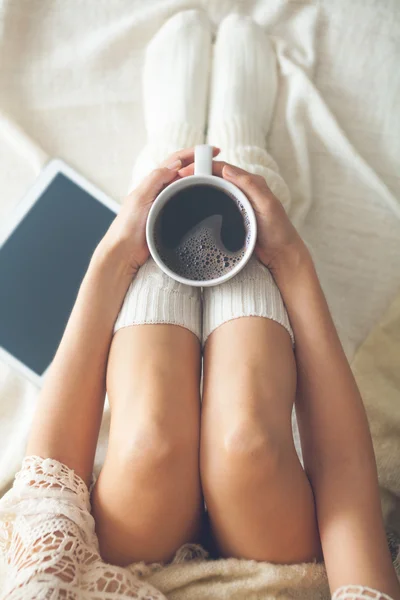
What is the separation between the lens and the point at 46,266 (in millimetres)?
939

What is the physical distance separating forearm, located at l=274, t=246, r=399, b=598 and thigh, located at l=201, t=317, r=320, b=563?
0.03 m

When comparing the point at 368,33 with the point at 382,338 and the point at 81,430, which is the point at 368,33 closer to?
the point at 382,338

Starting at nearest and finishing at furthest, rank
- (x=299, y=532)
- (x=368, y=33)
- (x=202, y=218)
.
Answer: (x=299, y=532) → (x=202, y=218) → (x=368, y=33)

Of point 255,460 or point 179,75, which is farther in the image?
point 179,75

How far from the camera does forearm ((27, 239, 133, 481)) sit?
611 millimetres

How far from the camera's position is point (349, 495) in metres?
0.57

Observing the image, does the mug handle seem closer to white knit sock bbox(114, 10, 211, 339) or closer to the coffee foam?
the coffee foam

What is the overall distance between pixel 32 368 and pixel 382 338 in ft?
1.87

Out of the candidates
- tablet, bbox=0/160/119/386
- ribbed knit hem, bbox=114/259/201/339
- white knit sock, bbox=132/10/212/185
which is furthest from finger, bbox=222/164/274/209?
tablet, bbox=0/160/119/386

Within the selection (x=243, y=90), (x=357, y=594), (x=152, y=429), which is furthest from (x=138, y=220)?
(x=357, y=594)

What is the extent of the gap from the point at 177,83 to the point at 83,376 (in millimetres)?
567

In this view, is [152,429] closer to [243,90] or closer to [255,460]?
[255,460]

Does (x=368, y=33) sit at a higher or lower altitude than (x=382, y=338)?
higher

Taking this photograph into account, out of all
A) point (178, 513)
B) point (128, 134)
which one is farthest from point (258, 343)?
point (128, 134)
